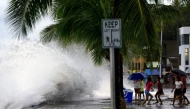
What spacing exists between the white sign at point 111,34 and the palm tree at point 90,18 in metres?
1.03

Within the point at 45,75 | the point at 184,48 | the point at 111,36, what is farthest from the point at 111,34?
the point at 184,48

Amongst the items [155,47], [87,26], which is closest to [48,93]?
[87,26]

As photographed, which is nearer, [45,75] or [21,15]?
[21,15]

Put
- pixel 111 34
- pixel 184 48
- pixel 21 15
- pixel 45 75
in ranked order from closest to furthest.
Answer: pixel 111 34, pixel 21 15, pixel 45 75, pixel 184 48

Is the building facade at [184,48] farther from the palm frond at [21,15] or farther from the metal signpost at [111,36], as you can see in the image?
→ the metal signpost at [111,36]

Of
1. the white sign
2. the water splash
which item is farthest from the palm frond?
the water splash

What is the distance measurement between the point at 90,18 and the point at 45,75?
45.7ft

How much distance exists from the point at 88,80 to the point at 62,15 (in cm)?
1490

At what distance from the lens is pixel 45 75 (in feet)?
84.8

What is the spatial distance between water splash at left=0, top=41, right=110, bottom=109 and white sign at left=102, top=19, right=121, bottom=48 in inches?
551

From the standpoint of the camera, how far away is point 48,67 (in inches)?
1062

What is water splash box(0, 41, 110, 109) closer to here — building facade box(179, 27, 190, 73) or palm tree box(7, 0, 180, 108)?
palm tree box(7, 0, 180, 108)

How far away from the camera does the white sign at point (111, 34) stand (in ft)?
26.1

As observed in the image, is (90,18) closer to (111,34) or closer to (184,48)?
(111,34)
